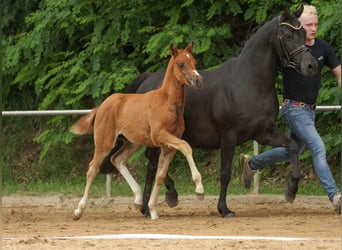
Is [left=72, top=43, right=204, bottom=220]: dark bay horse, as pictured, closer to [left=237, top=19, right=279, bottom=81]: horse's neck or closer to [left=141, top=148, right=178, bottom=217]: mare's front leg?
[left=141, top=148, right=178, bottom=217]: mare's front leg

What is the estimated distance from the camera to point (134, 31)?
1586 centimetres

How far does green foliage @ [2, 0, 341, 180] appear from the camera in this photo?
15023mm

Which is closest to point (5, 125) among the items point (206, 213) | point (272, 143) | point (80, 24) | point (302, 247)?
point (80, 24)

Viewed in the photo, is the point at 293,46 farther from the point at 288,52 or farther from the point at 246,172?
the point at 246,172

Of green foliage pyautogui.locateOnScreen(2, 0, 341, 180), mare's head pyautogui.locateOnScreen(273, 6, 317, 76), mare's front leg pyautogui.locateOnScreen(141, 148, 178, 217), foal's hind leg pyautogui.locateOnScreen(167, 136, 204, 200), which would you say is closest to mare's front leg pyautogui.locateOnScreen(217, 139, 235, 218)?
mare's front leg pyautogui.locateOnScreen(141, 148, 178, 217)

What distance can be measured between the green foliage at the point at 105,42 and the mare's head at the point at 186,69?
11.6 feet

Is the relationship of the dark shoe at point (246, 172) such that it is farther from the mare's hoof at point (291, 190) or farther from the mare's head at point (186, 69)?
the mare's head at point (186, 69)

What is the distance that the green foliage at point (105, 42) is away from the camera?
49.3 ft

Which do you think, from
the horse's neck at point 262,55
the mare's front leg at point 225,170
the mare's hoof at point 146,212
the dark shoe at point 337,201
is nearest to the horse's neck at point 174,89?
the mare's front leg at point 225,170

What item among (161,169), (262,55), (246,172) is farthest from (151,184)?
(262,55)

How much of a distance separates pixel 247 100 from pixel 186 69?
2.91ft

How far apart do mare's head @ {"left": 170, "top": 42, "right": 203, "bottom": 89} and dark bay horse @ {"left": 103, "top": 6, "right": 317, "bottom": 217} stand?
0.71m

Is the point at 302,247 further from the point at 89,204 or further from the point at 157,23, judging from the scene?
the point at 157,23

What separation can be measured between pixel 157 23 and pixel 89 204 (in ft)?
11.3
